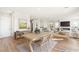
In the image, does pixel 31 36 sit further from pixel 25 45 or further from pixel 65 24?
pixel 65 24

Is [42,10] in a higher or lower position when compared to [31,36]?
higher

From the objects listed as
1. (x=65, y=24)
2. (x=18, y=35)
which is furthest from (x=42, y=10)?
(x=18, y=35)

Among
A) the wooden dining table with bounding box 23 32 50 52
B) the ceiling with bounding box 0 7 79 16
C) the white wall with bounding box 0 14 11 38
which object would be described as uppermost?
the ceiling with bounding box 0 7 79 16

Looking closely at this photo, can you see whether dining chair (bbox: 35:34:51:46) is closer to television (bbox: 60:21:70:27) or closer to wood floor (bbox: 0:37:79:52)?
wood floor (bbox: 0:37:79:52)

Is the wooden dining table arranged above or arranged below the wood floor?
above

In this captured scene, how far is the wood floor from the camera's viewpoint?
1740 mm

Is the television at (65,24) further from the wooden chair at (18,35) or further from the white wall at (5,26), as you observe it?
the white wall at (5,26)

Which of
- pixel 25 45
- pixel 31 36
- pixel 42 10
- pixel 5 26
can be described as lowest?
pixel 25 45

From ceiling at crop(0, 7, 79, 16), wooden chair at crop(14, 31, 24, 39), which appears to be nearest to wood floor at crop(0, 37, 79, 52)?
wooden chair at crop(14, 31, 24, 39)

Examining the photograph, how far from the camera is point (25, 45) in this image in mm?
1773

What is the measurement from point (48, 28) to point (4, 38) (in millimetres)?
836
